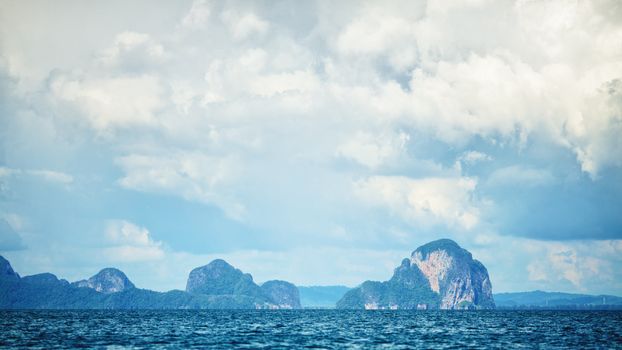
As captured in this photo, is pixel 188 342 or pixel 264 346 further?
pixel 188 342

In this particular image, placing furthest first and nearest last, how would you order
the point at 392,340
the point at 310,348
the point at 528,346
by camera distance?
the point at 392,340 → the point at 528,346 → the point at 310,348

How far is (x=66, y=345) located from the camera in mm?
112312

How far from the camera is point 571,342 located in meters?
130

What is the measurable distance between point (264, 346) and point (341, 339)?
78.5 ft

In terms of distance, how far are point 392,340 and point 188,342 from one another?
4222cm

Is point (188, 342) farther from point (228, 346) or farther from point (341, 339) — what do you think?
point (341, 339)

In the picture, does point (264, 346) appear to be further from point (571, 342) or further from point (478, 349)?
point (571, 342)

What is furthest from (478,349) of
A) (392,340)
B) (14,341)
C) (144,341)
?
(14,341)

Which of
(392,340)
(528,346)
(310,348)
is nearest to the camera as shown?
(310,348)

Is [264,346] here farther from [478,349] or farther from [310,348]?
[478,349]

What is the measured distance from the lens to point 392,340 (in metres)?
130

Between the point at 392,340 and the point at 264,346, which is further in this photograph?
the point at 392,340

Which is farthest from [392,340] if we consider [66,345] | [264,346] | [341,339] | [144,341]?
[66,345]

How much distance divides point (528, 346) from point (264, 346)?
50403 mm
